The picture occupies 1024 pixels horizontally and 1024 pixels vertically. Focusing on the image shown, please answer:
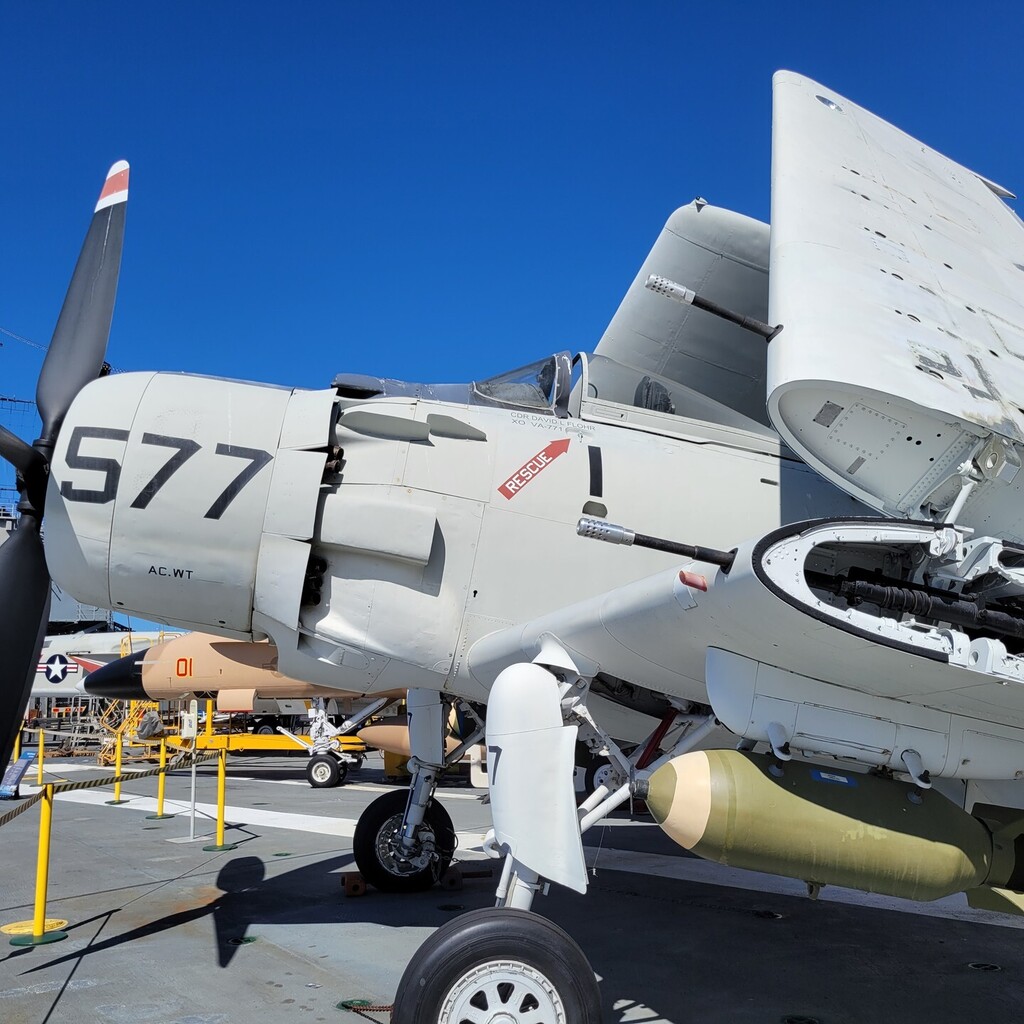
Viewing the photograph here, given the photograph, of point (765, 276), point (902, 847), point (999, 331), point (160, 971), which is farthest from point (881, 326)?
point (160, 971)

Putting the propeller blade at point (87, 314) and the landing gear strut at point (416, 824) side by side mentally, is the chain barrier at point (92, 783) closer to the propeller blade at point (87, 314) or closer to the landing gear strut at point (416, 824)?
the landing gear strut at point (416, 824)

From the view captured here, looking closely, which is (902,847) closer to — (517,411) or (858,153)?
(517,411)

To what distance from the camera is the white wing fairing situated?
399 cm

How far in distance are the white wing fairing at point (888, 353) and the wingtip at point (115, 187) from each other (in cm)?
423

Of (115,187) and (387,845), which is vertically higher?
(115,187)

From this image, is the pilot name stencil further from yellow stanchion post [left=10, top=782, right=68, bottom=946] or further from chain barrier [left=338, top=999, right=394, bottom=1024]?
chain barrier [left=338, top=999, right=394, bottom=1024]

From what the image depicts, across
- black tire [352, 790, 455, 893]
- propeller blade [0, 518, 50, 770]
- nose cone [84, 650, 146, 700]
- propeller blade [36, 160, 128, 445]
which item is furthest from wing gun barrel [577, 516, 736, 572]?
nose cone [84, 650, 146, 700]

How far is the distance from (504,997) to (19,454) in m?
3.78

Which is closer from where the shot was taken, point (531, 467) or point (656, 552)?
point (531, 467)

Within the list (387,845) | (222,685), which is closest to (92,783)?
(387,845)

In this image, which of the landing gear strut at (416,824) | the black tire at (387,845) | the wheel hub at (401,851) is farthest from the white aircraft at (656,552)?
the black tire at (387,845)

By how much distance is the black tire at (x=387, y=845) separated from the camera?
7.57 metres

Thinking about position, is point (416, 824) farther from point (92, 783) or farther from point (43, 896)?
point (43, 896)

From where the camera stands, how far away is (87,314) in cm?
567
